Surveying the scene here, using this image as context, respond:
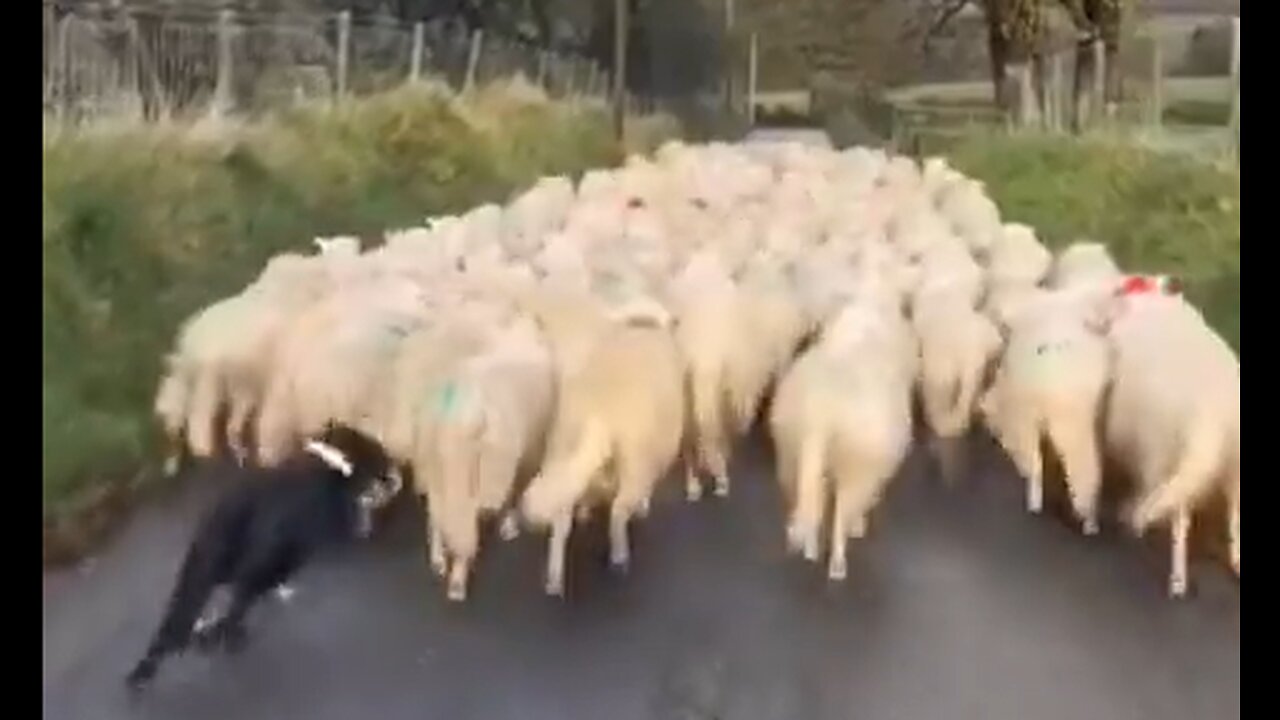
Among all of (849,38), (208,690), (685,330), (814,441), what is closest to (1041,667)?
(814,441)

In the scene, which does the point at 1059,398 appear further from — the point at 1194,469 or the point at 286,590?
the point at 286,590

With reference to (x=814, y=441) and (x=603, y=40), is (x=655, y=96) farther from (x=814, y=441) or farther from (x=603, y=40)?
(x=814, y=441)

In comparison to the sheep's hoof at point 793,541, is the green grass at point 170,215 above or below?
above

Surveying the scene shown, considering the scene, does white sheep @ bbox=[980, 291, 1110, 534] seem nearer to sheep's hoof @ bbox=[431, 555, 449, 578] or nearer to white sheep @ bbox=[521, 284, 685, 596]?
white sheep @ bbox=[521, 284, 685, 596]

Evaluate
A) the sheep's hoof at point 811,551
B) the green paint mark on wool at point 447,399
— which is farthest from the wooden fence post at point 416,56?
the sheep's hoof at point 811,551

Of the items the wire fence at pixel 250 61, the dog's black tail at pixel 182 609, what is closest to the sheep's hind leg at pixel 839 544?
the wire fence at pixel 250 61

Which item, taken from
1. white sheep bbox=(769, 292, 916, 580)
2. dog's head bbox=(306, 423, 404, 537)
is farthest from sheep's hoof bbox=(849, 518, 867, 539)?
dog's head bbox=(306, 423, 404, 537)

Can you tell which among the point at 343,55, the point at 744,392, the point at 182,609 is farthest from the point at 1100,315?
the point at 182,609

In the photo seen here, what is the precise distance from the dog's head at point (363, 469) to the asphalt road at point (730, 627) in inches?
0.7

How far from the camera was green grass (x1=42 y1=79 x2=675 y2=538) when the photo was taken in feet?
4.58

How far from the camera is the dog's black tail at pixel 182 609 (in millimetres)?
1399

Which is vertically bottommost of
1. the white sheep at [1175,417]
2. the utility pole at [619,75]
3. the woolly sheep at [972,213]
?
the white sheep at [1175,417]

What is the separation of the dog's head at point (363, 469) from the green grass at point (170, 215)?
0.41 feet

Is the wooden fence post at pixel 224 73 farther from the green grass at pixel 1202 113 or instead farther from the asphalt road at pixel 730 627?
the green grass at pixel 1202 113
